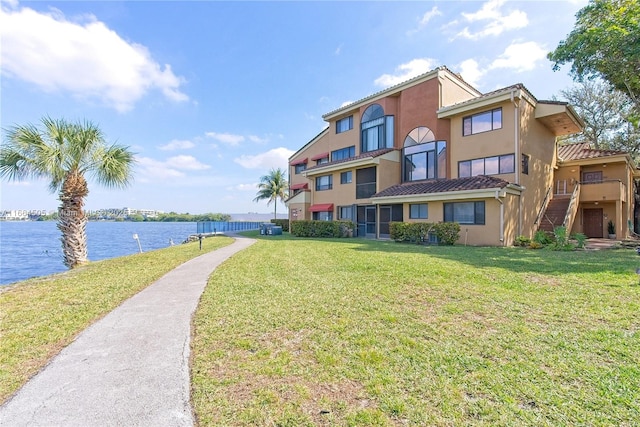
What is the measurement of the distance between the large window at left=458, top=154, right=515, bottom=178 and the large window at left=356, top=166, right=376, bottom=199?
234 inches

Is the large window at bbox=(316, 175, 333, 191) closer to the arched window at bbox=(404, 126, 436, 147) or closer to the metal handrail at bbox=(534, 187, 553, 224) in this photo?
the arched window at bbox=(404, 126, 436, 147)

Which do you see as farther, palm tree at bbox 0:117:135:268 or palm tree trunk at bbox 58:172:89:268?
palm tree trunk at bbox 58:172:89:268

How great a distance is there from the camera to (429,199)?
17578 mm

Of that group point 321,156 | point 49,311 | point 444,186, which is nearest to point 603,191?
point 444,186

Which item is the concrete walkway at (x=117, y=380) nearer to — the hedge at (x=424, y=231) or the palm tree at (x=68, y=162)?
the palm tree at (x=68, y=162)

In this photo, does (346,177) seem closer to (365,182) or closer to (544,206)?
(365,182)

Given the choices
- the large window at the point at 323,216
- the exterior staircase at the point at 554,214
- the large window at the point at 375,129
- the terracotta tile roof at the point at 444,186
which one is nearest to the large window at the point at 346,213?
the large window at the point at 323,216

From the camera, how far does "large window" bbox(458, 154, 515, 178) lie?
16.8 meters

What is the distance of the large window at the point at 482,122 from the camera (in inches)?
676

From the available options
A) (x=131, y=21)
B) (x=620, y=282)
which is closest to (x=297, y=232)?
(x=131, y=21)

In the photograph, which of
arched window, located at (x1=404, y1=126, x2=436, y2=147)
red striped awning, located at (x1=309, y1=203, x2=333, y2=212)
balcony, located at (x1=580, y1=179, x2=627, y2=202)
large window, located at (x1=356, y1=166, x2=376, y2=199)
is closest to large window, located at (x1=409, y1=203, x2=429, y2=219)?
large window, located at (x1=356, y1=166, x2=376, y2=199)

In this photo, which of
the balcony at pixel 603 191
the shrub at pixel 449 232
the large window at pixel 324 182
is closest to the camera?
the shrub at pixel 449 232

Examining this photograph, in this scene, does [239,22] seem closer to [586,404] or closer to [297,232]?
[297,232]

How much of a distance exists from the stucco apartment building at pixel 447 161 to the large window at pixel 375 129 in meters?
0.08
